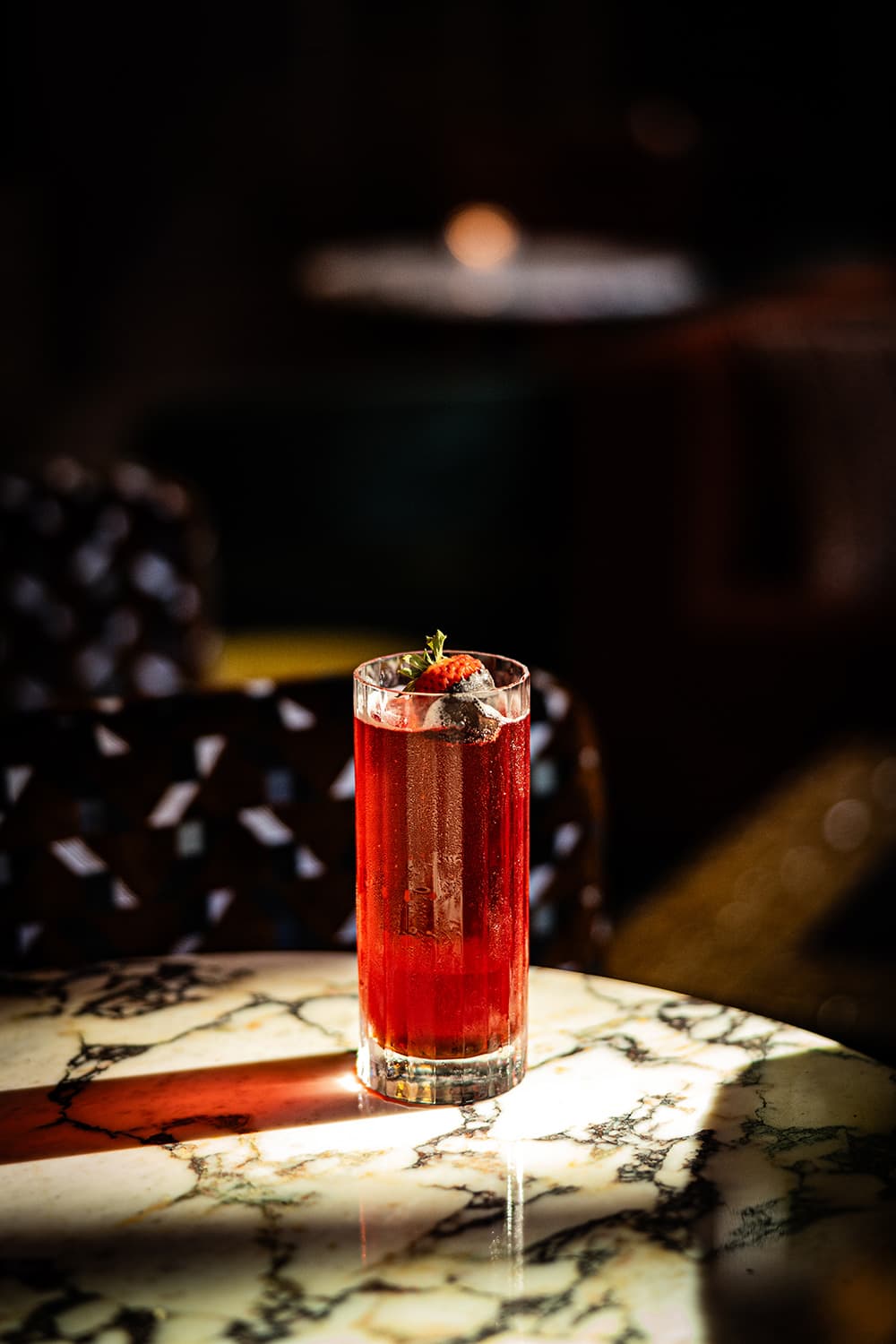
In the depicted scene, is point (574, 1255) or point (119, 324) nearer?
point (574, 1255)

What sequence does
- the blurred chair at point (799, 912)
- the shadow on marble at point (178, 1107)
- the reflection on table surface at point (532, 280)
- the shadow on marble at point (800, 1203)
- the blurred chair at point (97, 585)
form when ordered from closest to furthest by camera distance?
the shadow on marble at point (800, 1203) → the shadow on marble at point (178, 1107) → the blurred chair at point (97, 585) → the blurred chair at point (799, 912) → the reflection on table surface at point (532, 280)

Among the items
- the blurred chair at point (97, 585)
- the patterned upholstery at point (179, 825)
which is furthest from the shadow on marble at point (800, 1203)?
the blurred chair at point (97, 585)

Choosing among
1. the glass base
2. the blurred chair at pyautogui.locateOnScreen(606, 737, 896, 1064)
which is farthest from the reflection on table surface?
the glass base

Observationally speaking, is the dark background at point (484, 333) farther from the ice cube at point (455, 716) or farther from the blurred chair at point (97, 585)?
the ice cube at point (455, 716)

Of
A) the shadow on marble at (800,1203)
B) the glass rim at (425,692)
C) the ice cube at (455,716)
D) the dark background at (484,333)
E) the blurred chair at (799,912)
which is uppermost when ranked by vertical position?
the dark background at (484,333)

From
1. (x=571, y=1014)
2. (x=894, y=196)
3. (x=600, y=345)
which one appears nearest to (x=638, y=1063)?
(x=571, y=1014)

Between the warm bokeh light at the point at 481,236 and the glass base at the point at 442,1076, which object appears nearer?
the glass base at the point at 442,1076

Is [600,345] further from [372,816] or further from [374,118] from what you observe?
[372,816]
